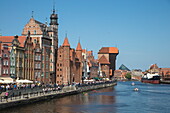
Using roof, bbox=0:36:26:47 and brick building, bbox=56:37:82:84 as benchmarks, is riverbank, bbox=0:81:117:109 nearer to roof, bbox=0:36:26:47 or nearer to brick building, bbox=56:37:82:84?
brick building, bbox=56:37:82:84

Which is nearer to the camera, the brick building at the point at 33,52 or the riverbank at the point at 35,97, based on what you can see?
the riverbank at the point at 35,97

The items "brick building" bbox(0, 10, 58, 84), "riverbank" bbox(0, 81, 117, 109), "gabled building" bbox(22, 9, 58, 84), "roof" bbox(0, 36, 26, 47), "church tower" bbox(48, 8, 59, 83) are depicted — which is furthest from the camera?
"church tower" bbox(48, 8, 59, 83)

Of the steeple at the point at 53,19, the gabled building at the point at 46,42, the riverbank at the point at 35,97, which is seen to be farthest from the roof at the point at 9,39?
the steeple at the point at 53,19

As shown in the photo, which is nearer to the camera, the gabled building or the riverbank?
the riverbank

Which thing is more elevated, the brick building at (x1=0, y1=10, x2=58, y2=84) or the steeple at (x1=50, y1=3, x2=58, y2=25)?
the steeple at (x1=50, y1=3, x2=58, y2=25)

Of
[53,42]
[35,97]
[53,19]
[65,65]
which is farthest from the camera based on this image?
[53,19]

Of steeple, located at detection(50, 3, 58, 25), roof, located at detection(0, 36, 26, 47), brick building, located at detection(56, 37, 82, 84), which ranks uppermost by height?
steeple, located at detection(50, 3, 58, 25)

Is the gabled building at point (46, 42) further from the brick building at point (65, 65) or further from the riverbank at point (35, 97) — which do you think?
the riverbank at point (35, 97)

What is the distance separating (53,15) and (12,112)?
74256 mm

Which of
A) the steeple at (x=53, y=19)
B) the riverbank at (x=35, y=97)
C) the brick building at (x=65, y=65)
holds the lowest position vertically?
the riverbank at (x=35, y=97)

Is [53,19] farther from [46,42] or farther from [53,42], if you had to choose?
[46,42]

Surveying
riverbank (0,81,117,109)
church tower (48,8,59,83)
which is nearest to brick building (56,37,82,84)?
church tower (48,8,59,83)

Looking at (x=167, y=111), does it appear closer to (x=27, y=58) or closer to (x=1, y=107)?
(x=1, y=107)

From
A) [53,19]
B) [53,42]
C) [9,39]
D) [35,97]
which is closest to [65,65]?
[53,42]
